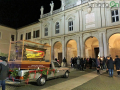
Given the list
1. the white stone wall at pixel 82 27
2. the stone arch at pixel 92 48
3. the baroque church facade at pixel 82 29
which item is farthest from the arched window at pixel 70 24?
the stone arch at pixel 92 48

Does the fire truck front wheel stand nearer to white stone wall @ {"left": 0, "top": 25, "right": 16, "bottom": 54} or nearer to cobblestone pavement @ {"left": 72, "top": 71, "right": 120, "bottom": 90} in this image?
cobblestone pavement @ {"left": 72, "top": 71, "right": 120, "bottom": 90}

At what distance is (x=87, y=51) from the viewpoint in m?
21.4

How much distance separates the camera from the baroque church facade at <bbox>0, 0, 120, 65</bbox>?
16.2 m

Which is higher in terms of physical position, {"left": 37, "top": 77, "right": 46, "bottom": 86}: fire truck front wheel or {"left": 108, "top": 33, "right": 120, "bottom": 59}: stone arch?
{"left": 108, "top": 33, "right": 120, "bottom": 59}: stone arch

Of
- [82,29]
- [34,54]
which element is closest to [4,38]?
[82,29]

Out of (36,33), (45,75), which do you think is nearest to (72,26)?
(36,33)

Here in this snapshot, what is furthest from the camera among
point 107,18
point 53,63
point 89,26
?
point 89,26

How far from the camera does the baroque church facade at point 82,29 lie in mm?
16188

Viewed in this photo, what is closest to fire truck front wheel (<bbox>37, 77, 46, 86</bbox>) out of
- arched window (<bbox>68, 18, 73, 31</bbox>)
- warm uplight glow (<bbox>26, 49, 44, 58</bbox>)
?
warm uplight glow (<bbox>26, 49, 44, 58</bbox>)

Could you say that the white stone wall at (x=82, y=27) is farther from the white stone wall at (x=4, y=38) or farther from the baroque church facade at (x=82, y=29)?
the white stone wall at (x=4, y=38)

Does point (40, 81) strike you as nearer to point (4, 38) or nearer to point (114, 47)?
point (114, 47)

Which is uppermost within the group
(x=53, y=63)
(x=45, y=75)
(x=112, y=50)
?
(x=112, y=50)

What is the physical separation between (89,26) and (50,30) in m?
8.80

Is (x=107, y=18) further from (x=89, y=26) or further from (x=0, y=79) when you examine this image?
(x=0, y=79)
